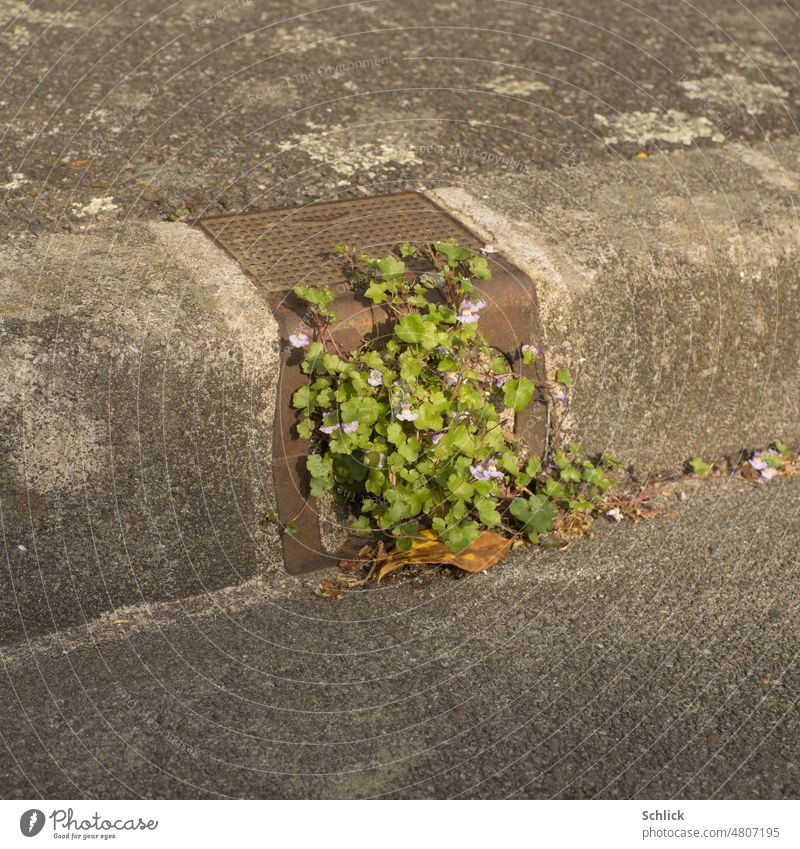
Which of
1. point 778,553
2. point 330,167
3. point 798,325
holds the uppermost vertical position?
point 330,167

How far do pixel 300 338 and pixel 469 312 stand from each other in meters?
0.43

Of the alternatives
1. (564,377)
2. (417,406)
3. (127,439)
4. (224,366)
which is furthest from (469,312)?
(127,439)

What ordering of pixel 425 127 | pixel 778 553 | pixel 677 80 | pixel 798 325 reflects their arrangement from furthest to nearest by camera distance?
pixel 677 80 → pixel 425 127 → pixel 798 325 → pixel 778 553

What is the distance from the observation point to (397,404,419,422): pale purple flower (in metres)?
2.51

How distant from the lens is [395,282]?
2.62 metres

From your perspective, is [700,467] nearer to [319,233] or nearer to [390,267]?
[390,267]

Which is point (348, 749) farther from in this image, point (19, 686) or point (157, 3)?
point (157, 3)

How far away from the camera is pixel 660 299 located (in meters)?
3.03

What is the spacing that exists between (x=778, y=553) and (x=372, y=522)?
3.53 feet

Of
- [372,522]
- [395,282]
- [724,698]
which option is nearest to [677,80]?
[395,282]

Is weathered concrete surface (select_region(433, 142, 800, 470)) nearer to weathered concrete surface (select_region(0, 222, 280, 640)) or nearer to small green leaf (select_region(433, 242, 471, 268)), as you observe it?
small green leaf (select_region(433, 242, 471, 268))

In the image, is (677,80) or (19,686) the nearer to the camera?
(19,686)

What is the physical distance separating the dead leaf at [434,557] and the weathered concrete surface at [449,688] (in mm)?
43

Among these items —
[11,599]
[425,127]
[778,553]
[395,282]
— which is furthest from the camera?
[425,127]
